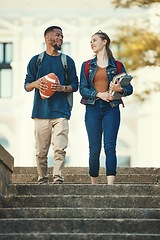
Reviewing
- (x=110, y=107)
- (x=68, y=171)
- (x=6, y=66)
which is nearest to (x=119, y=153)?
(x=6, y=66)

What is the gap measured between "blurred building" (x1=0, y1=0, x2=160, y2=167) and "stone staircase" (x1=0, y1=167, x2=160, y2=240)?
23637 mm

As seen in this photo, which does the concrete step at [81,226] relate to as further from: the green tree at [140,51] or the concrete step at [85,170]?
the green tree at [140,51]

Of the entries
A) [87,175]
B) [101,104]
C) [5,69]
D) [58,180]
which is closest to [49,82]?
[101,104]

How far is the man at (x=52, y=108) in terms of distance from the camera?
1106cm

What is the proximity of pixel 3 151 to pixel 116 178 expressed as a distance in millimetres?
1893

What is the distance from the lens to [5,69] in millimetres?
36312

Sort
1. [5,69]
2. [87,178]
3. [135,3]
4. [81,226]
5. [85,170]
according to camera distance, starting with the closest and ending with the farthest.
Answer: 1. [81,226]
2. [87,178]
3. [85,170]
4. [135,3]
5. [5,69]

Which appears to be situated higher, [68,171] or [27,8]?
[27,8]

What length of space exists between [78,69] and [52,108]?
76.2 feet

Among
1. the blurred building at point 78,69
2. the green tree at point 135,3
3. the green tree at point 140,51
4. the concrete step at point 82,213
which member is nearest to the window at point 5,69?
the blurred building at point 78,69

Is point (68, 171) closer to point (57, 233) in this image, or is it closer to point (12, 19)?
point (57, 233)

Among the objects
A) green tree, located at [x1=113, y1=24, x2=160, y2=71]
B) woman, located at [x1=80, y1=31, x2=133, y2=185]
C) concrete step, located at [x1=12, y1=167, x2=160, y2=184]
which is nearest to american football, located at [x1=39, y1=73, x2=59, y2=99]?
woman, located at [x1=80, y1=31, x2=133, y2=185]

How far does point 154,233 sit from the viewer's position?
9109 mm

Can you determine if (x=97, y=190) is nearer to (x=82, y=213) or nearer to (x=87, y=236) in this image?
(x=82, y=213)
